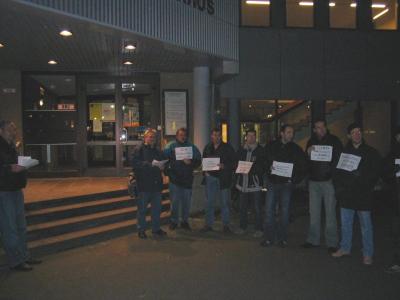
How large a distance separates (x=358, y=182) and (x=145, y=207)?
3.92 metres

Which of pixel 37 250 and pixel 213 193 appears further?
pixel 213 193

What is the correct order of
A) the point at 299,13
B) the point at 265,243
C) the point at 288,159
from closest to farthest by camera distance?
the point at 288,159 → the point at 265,243 → the point at 299,13

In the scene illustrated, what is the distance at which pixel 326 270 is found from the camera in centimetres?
624

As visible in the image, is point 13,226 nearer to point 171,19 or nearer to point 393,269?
point 171,19

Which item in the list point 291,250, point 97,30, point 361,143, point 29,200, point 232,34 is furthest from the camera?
point 232,34

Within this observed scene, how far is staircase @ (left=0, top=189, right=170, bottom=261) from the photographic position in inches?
291

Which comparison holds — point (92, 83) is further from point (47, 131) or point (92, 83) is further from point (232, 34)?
point (232, 34)

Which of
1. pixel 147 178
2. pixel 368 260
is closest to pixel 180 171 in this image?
pixel 147 178

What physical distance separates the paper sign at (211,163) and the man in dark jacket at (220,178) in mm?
48

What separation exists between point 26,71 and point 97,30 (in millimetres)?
5483

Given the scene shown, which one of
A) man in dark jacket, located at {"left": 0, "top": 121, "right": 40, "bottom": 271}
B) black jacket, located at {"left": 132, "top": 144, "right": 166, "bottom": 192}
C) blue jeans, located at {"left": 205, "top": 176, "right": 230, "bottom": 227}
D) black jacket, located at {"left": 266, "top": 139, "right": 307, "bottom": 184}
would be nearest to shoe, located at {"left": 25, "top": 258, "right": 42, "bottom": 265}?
man in dark jacket, located at {"left": 0, "top": 121, "right": 40, "bottom": 271}

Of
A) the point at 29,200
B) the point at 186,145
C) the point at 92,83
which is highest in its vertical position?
the point at 92,83

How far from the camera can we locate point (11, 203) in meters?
6.15

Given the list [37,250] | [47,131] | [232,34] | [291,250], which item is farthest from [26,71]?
[291,250]
